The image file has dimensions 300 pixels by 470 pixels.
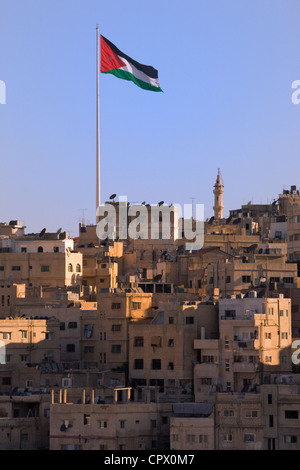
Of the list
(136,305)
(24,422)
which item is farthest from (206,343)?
(24,422)

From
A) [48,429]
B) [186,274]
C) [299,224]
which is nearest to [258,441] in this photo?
[48,429]

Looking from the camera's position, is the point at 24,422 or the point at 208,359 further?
the point at 208,359

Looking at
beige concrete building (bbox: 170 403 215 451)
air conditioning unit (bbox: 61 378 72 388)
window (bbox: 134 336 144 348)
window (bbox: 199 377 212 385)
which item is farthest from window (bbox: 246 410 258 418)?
window (bbox: 134 336 144 348)

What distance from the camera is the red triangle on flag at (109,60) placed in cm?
8412

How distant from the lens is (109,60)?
84500mm

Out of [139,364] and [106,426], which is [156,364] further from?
[106,426]

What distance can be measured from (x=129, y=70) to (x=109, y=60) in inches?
64.1

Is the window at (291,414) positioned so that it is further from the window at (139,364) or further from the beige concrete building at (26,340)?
the beige concrete building at (26,340)

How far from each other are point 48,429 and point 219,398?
6.35 m

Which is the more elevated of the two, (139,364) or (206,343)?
(206,343)

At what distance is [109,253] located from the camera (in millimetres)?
81250

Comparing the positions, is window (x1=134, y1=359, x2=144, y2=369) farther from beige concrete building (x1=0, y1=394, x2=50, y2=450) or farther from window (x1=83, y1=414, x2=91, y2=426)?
window (x1=83, y1=414, x2=91, y2=426)

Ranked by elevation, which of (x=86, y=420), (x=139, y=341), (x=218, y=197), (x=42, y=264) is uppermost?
(x=218, y=197)

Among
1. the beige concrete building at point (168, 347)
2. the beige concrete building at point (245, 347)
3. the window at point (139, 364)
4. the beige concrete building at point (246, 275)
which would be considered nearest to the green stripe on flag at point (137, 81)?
the beige concrete building at point (246, 275)
